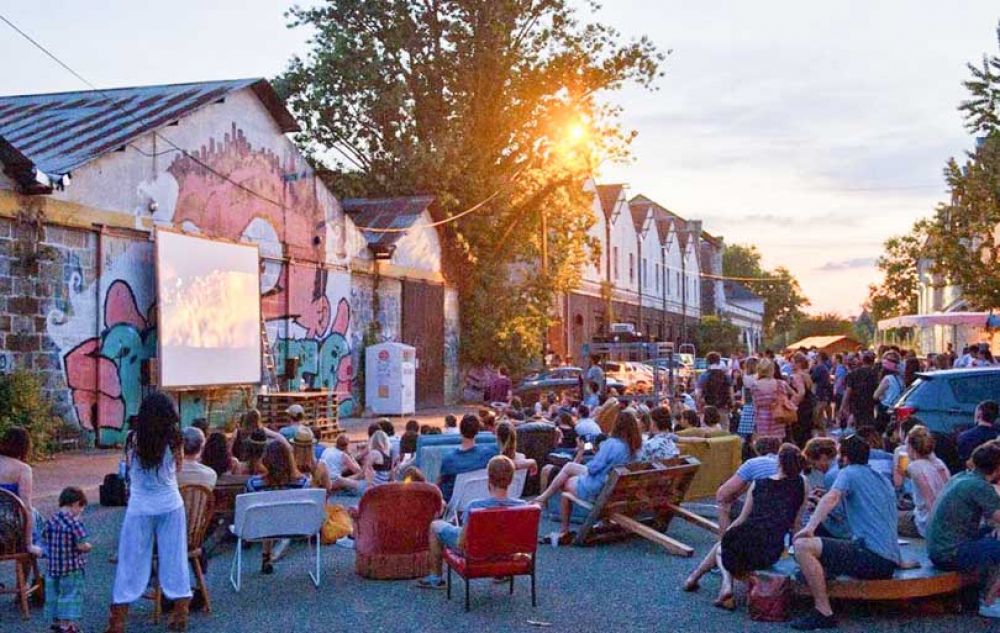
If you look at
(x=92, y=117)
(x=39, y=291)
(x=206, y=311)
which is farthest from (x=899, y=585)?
(x=92, y=117)

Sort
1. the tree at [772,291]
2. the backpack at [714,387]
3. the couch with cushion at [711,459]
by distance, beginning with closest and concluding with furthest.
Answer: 1. the couch with cushion at [711,459]
2. the backpack at [714,387]
3. the tree at [772,291]

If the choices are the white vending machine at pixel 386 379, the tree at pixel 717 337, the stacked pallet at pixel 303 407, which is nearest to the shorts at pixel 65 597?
the stacked pallet at pixel 303 407

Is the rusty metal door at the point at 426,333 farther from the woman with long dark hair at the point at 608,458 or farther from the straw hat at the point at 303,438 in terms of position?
the woman with long dark hair at the point at 608,458

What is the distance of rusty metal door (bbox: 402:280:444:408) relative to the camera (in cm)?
3070

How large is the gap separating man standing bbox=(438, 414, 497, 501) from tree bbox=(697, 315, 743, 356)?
184 ft

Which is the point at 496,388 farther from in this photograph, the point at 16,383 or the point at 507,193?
the point at 16,383

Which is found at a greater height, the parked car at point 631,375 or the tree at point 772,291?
the tree at point 772,291

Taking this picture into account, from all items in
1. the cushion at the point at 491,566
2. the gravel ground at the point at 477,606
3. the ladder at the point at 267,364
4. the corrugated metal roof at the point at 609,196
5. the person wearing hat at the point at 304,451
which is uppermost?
the corrugated metal roof at the point at 609,196

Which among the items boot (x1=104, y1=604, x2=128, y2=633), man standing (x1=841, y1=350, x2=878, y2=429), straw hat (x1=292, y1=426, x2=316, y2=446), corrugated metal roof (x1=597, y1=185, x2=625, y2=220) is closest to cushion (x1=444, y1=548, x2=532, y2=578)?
boot (x1=104, y1=604, x2=128, y2=633)

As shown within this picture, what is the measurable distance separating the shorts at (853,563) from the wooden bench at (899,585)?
0.05 metres

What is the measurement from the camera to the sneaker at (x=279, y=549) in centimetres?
981

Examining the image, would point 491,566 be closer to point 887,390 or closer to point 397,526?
point 397,526

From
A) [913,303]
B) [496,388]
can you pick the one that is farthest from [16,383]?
[913,303]

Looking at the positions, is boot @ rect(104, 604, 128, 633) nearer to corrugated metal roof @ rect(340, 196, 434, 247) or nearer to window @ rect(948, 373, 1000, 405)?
window @ rect(948, 373, 1000, 405)
